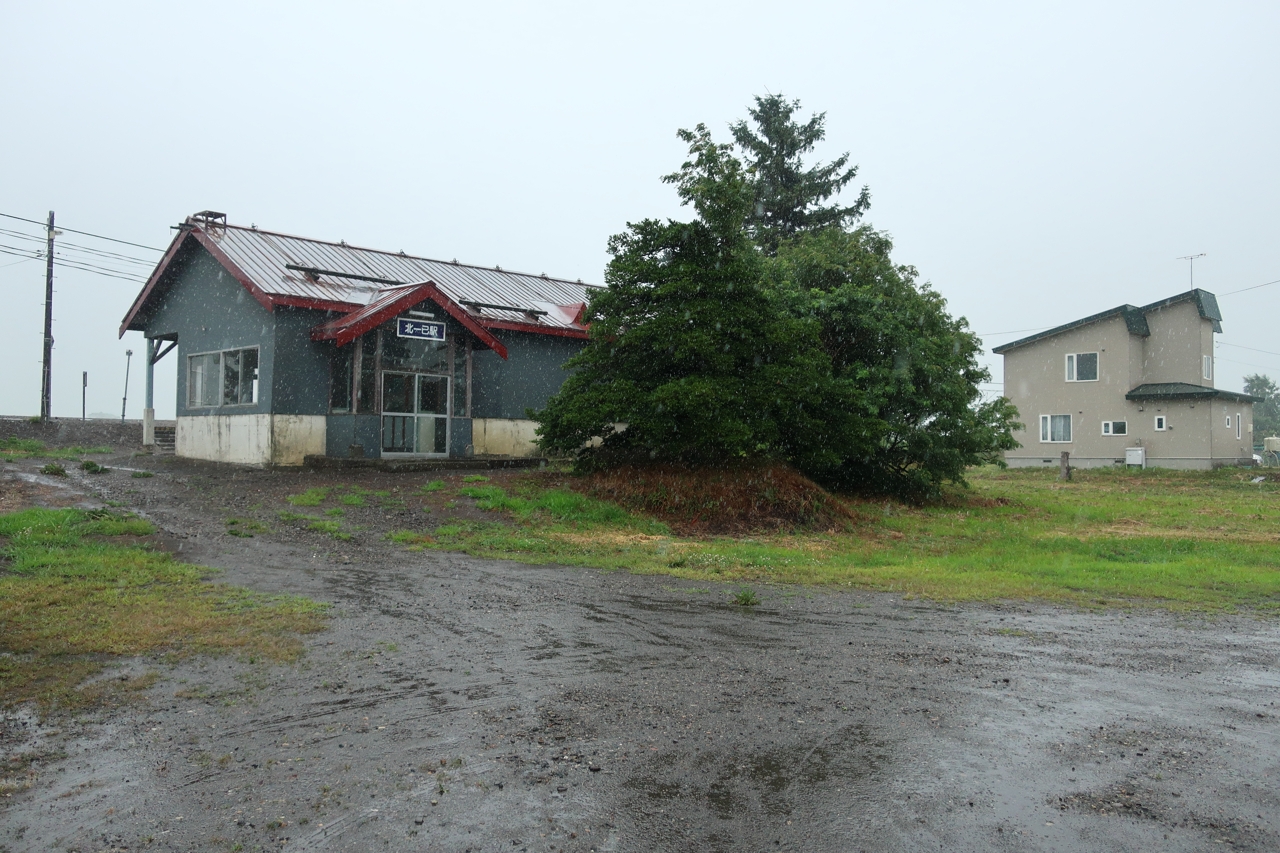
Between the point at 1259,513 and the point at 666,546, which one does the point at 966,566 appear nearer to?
the point at 666,546

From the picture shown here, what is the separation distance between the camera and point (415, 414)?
22312 mm

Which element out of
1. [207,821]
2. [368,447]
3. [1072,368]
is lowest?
[207,821]

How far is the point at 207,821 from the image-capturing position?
4152mm

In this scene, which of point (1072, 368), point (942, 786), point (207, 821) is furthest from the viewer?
point (1072, 368)

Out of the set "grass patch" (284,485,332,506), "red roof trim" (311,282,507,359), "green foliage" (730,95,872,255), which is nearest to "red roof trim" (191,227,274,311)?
"red roof trim" (311,282,507,359)

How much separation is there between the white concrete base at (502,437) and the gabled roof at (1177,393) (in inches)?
1023

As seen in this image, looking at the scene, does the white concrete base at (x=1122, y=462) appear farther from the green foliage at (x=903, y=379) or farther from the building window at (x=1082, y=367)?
the green foliage at (x=903, y=379)

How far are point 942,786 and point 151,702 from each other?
4.61 m

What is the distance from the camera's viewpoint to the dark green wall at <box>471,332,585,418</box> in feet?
80.0

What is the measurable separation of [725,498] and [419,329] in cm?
874

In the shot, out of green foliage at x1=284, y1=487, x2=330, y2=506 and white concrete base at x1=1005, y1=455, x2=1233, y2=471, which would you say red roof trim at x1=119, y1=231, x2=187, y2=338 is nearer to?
green foliage at x1=284, y1=487, x2=330, y2=506

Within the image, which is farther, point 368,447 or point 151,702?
point 368,447

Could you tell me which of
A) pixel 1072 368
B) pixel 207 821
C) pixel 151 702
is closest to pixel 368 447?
pixel 151 702

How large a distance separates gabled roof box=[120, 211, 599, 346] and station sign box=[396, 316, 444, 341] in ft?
1.69
